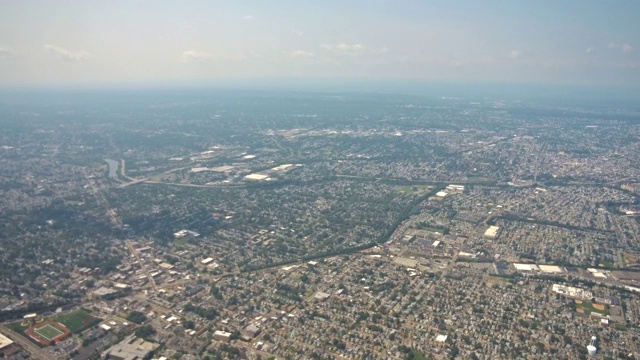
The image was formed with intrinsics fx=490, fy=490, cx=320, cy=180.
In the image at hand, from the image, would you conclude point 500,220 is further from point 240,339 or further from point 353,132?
point 353,132

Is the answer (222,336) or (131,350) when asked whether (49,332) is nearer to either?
(131,350)

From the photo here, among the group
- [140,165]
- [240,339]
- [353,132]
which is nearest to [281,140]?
[353,132]

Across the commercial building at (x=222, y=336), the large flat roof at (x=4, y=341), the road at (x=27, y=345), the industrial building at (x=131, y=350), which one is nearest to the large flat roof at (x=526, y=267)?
the commercial building at (x=222, y=336)

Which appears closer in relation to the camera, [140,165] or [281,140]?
[140,165]

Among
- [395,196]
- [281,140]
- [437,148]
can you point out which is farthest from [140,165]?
[437,148]

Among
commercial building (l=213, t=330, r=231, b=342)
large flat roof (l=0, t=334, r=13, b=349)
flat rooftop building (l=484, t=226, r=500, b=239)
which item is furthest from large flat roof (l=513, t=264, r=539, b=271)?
large flat roof (l=0, t=334, r=13, b=349)

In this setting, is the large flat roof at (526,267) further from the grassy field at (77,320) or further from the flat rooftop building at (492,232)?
the grassy field at (77,320)

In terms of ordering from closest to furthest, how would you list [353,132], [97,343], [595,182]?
[97,343] → [595,182] → [353,132]

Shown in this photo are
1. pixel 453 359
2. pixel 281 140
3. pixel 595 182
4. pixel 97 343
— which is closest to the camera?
pixel 453 359

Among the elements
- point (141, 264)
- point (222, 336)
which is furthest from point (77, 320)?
point (222, 336)
